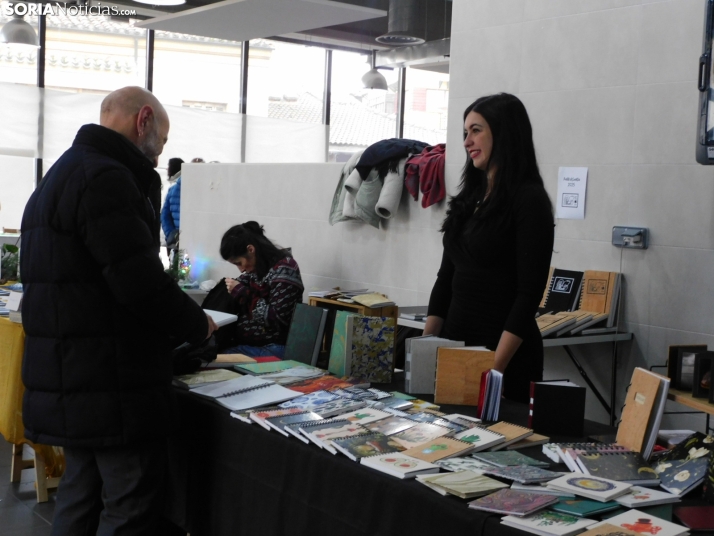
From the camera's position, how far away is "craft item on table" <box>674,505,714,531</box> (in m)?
1.36

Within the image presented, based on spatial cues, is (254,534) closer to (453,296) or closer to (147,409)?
(147,409)

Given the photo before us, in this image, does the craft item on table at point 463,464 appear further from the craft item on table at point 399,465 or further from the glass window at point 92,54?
the glass window at point 92,54

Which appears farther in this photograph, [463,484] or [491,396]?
[491,396]

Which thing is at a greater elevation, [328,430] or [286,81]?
[286,81]

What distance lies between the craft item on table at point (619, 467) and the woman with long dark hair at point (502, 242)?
0.56m

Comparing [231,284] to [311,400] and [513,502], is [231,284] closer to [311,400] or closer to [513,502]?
[311,400]

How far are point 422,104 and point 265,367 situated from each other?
8.80 meters

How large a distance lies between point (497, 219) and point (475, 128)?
282mm

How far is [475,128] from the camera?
2.34 meters

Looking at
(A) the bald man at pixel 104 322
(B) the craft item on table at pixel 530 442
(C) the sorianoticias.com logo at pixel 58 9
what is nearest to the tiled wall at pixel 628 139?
(B) the craft item on table at pixel 530 442

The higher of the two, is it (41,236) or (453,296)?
(41,236)

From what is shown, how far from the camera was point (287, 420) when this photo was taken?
196cm

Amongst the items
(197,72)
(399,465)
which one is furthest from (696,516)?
(197,72)

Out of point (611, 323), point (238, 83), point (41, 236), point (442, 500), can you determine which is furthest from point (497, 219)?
point (238, 83)
